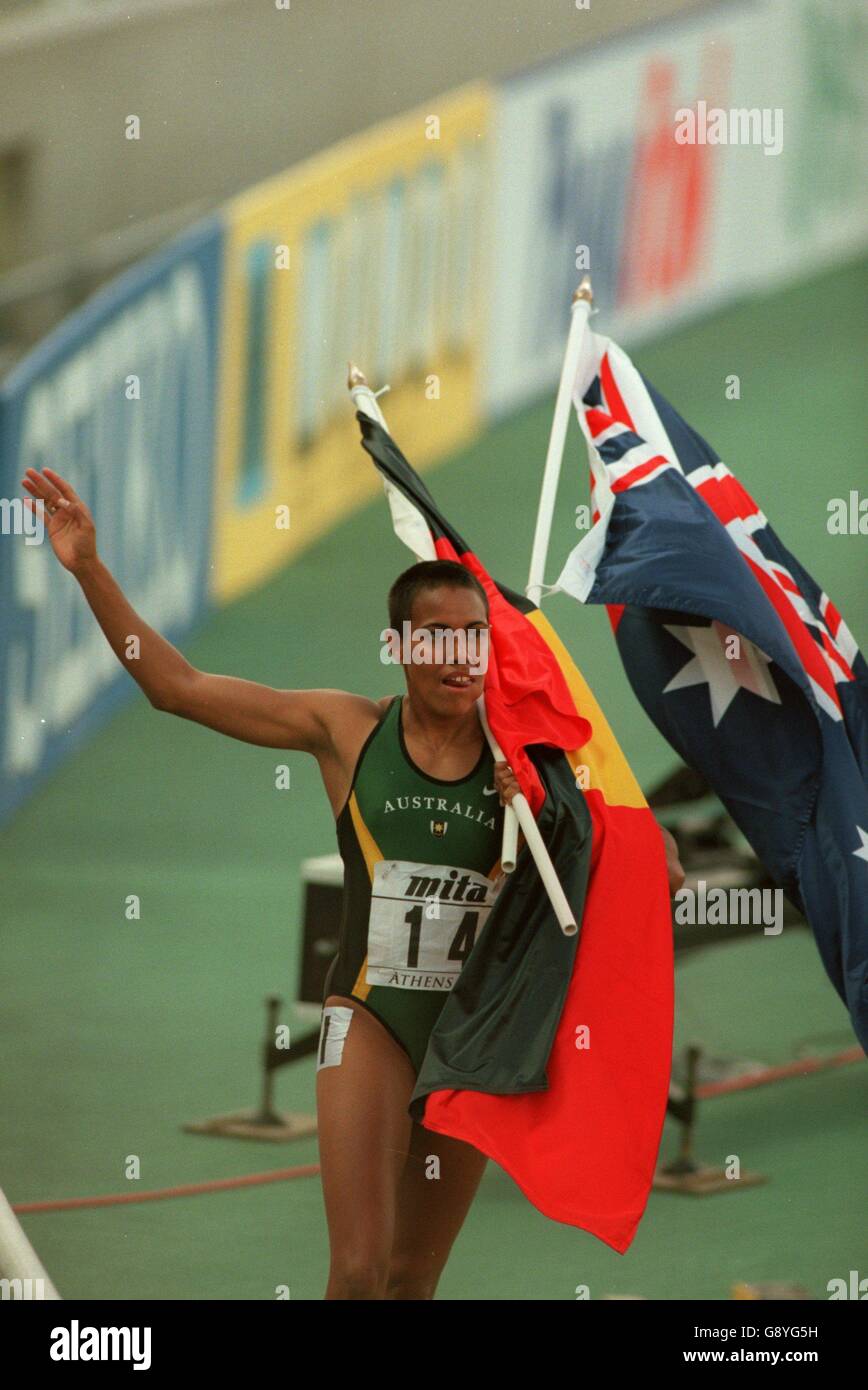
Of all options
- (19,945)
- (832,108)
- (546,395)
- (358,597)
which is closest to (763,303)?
(832,108)

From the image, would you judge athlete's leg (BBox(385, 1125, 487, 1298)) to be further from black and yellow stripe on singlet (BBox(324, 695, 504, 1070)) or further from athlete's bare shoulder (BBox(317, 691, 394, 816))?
athlete's bare shoulder (BBox(317, 691, 394, 816))

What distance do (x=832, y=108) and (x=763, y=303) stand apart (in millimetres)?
1737

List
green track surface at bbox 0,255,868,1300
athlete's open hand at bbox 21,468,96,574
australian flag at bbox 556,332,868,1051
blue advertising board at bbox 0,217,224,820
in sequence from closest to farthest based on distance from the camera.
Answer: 1. athlete's open hand at bbox 21,468,96,574
2. australian flag at bbox 556,332,868,1051
3. green track surface at bbox 0,255,868,1300
4. blue advertising board at bbox 0,217,224,820

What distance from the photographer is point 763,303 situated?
63.8 feet

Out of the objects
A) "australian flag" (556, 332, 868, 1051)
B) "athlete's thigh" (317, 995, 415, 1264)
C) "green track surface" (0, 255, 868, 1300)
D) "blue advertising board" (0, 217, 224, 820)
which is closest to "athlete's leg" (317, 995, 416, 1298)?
"athlete's thigh" (317, 995, 415, 1264)

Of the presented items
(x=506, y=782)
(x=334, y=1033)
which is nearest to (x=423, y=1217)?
(x=334, y=1033)

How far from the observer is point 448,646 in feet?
17.9

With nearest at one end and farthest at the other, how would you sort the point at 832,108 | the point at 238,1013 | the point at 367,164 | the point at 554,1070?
the point at 554,1070
the point at 238,1013
the point at 367,164
the point at 832,108

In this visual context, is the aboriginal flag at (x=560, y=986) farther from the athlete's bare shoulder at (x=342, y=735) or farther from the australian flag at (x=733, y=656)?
the australian flag at (x=733, y=656)

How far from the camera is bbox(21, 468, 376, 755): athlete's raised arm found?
5.47m

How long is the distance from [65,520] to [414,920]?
49.2 inches

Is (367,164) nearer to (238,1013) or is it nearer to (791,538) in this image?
(791,538)

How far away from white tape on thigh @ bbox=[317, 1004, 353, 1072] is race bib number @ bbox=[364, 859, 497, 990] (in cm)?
10

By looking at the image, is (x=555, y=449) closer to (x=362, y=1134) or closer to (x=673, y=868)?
(x=673, y=868)
